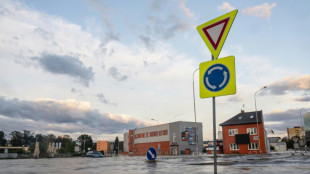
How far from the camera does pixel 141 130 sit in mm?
93375

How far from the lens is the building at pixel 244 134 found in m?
54.8

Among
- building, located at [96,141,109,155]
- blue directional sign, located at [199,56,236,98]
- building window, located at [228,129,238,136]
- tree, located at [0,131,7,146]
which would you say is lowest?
building, located at [96,141,109,155]

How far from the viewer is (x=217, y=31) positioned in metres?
4.62

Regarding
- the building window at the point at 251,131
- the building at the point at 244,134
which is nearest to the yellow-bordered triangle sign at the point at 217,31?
the building at the point at 244,134

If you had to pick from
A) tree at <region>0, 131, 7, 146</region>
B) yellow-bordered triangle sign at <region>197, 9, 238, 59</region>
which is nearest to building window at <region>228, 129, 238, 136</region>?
yellow-bordered triangle sign at <region>197, 9, 238, 59</region>

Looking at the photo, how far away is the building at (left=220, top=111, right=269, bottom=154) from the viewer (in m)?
54.8

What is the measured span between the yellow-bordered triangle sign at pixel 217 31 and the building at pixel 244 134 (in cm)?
5282

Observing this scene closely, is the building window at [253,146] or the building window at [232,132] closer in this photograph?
the building window at [253,146]

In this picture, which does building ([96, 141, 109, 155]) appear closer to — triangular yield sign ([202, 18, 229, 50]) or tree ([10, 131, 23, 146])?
tree ([10, 131, 23, 146])

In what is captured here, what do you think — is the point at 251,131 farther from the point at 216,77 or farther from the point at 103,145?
the point at 103,145

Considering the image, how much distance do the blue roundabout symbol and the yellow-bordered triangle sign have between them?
30 centimetres

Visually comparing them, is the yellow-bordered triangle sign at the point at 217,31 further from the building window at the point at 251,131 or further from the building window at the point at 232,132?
the building window at the point at 232,132

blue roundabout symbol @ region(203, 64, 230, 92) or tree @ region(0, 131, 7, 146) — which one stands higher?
blue roundabout symbol @ region(203, 64, 230, 92)

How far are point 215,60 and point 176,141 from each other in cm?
7348
